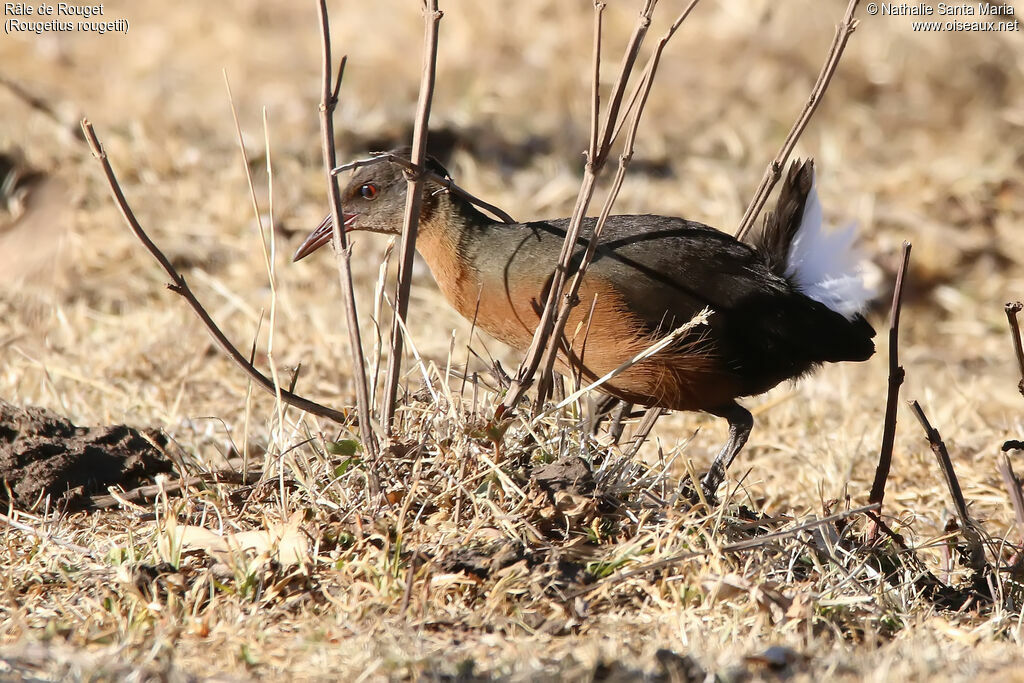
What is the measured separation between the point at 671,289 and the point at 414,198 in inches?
40.1

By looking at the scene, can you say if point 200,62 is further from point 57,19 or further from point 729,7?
point 729,7

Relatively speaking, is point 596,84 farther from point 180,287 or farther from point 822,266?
point 822,266

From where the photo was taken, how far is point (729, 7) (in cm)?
983

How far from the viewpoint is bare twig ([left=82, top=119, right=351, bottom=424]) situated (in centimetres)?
300

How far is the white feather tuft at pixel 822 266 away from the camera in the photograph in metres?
4.11

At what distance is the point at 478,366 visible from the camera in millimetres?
5223

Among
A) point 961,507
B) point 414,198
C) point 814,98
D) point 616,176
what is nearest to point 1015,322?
point 961,507

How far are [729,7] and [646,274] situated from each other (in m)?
6.75

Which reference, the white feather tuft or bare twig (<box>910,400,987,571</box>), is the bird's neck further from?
bare twig (<box>910,400,987,571</box>)

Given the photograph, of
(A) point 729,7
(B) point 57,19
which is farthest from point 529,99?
(B) point 57,19

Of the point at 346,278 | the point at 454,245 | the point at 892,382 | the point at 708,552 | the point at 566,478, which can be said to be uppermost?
the point at 454,245

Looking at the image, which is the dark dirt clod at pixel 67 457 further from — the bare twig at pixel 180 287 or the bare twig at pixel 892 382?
the bare twig at pixel 892 382

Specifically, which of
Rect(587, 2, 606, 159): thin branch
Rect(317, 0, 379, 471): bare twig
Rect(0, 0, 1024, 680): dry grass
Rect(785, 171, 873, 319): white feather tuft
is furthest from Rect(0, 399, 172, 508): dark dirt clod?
Rect(785, 171, 873, 319): white feather tuft

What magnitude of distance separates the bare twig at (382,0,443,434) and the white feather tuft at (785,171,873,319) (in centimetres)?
155
